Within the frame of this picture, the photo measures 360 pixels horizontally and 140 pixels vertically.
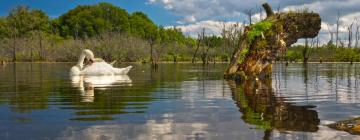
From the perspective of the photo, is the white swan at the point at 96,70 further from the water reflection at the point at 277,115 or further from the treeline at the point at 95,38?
the treeline at the point at 95,38

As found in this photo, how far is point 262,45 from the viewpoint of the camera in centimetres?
2925

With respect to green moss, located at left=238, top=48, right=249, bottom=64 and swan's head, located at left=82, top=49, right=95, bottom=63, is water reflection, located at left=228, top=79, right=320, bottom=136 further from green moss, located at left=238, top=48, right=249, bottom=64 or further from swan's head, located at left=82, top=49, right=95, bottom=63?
swan's head, located at left=82, top=49, right=95, bottom=63

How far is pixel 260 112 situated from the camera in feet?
41.0

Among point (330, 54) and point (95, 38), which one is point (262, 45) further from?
point (95, 38)

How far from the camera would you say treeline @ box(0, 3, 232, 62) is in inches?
4357

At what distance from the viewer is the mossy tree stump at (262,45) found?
95.6 feet

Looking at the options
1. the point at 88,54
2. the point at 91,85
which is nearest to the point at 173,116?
the point at 91,85

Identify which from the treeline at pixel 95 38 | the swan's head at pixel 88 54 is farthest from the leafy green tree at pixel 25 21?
the swan's head at pixel 88 54

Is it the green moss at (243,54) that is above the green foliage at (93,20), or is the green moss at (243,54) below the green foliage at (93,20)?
below

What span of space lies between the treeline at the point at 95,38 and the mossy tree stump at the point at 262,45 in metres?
57.5

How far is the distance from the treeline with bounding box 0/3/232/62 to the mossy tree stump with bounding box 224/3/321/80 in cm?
5751

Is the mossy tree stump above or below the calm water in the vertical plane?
above

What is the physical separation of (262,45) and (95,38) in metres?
98.5

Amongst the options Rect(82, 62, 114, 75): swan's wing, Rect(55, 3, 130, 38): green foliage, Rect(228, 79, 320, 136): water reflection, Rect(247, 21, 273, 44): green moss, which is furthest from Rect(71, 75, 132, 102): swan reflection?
Rect(55, 3, 130, 38): green foliage
